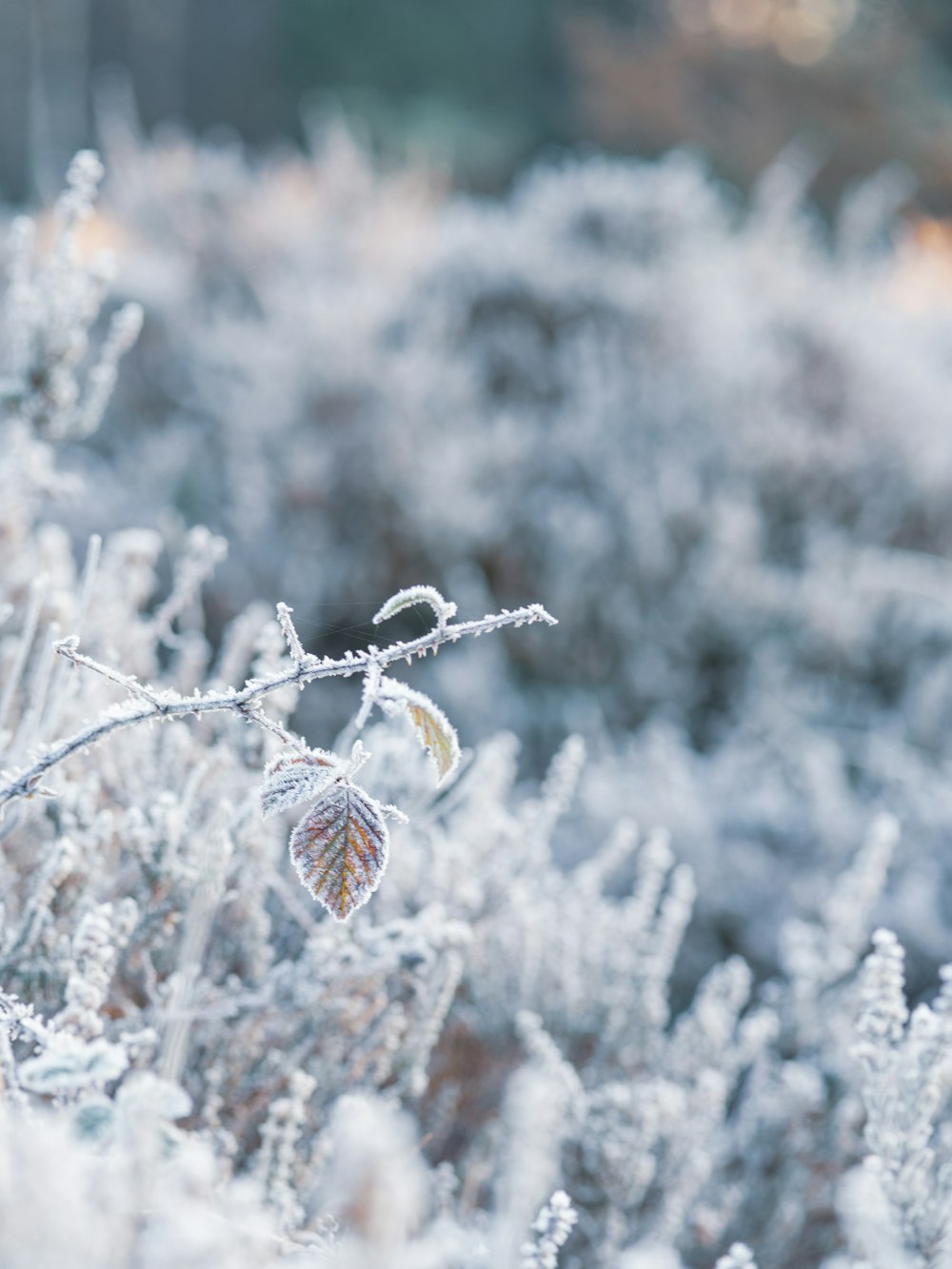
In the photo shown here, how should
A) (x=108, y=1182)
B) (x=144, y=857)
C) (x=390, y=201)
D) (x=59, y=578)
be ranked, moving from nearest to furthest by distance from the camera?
(x=108, y=1182) < (x=144, y=857) < (x=59, y=578) < (x=390, y=201)

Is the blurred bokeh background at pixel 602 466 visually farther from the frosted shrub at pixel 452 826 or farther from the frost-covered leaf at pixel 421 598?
the frost-covered leaf at pixel 421 598

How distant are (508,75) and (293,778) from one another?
17623 mm

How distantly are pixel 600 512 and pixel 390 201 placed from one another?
2949 millimetres

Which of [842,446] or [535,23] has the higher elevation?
[535,23]

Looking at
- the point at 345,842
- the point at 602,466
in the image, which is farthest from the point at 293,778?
the point at 602,466

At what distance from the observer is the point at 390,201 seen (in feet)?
19.2

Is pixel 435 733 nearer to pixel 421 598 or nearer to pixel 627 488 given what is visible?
pixel 421 598

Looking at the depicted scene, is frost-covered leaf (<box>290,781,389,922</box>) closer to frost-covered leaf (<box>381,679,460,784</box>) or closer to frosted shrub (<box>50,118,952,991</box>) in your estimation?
frost-covered leaf (<box>381,679,460,784</box>)

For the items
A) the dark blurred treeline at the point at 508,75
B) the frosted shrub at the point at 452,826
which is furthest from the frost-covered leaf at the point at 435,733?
the dark blurred treeline at the point at 508,75

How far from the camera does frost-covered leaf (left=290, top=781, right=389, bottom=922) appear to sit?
100 centimetres

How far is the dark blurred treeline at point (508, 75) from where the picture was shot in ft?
45.5

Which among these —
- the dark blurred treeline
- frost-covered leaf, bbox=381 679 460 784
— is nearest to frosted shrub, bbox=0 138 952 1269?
frost-covered leaf, bbox=381 679 460 784

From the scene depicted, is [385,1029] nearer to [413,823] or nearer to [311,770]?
[413,823]

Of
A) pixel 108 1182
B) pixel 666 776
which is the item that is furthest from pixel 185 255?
pixel 108 1182
